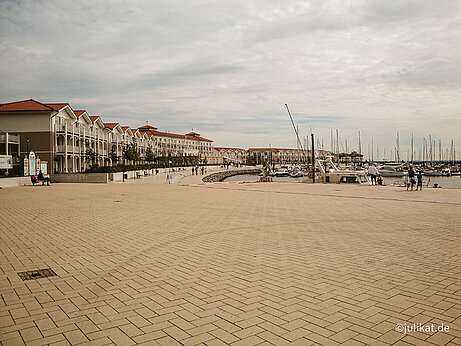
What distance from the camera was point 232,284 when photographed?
520 cm

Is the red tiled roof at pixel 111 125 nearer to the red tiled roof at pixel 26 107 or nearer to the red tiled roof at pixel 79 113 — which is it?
the red tiled roof at pixel 79 113

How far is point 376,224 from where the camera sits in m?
10.2

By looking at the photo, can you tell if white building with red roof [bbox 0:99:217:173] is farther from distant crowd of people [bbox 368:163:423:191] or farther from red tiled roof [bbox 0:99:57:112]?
distant crowd of people [bbox 368:163:423:191]

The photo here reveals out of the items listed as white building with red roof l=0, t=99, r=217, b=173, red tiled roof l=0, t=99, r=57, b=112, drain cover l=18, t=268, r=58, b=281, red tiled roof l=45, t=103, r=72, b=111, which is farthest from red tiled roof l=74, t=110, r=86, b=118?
drain cover l=18, t=268, r=58, b=281

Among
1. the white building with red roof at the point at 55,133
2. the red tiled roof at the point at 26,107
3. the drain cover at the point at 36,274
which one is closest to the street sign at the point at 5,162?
the white building with red roof at the point at 55,133

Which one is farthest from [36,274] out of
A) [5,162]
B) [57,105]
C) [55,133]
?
[57,105]

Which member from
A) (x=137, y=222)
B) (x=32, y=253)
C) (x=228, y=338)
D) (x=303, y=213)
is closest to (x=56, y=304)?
(x=228, y=338)

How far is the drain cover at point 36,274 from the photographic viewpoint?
557cm

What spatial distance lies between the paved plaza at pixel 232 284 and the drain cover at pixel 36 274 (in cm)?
12

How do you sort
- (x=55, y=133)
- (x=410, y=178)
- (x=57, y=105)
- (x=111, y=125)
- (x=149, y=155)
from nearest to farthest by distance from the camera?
(x=410, y=178)
(x=55, y=133)
(x=57, y=105)
(x=111, y=125)
(x=149, y=155)

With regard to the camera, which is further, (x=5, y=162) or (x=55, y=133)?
(x=55, y=133)

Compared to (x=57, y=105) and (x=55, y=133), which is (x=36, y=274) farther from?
(x=57, y=105)

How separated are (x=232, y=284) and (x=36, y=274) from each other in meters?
3.37

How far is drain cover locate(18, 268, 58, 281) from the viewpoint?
5.57 m
